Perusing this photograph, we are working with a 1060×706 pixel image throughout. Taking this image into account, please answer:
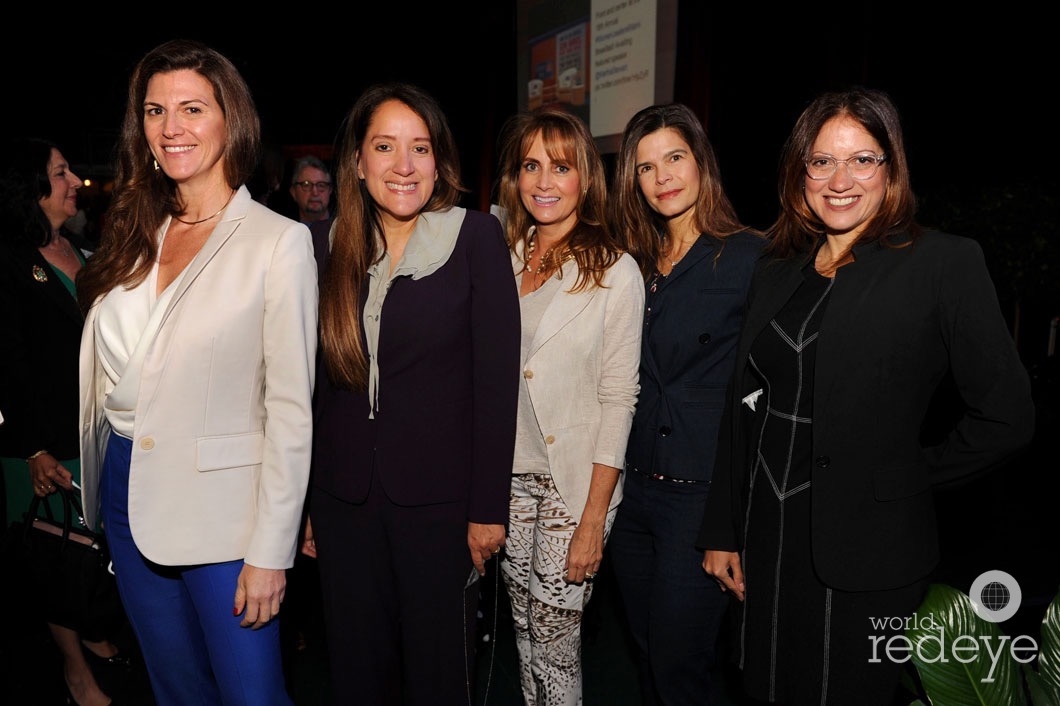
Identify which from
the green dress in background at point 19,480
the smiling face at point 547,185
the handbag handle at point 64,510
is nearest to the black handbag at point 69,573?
the handbag handle at point 64,510

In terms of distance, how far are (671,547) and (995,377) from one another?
31.6 inches

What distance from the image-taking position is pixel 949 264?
4.65 feet

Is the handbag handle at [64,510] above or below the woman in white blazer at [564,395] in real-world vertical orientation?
below

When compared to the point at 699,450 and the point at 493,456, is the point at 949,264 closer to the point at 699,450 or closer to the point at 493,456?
the point at 699,450

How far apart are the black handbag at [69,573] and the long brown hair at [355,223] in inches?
39.7

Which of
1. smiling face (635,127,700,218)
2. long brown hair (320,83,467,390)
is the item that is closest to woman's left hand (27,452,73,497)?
long brown hair (320,83,467,390)

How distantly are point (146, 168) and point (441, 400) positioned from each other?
2.62ft

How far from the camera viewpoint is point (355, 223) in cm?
179

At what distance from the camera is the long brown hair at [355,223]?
5.46 ft

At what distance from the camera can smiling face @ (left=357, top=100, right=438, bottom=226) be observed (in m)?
1.73

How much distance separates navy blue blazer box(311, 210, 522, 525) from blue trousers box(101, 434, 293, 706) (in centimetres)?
32

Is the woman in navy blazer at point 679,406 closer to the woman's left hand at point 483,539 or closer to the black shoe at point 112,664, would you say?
the woman's left hand at point 483,539

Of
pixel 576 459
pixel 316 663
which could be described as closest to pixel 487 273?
pixel 576 459

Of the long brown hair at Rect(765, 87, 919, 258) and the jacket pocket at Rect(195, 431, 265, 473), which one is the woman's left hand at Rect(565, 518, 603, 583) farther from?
the long brown hair at Rect(765, 87, 919, 258)
